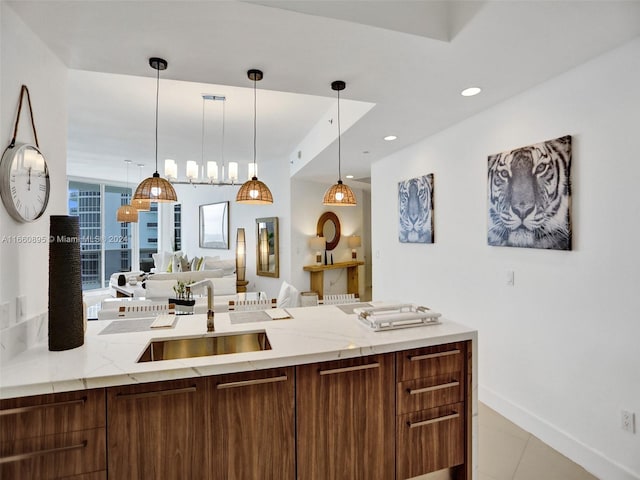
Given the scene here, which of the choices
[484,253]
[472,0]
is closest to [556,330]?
[484,253]

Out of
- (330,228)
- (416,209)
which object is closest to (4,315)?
(416,209)

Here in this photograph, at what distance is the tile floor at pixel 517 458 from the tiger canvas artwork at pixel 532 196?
1403mm

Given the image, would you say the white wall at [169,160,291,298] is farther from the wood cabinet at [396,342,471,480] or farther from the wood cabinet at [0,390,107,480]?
the wood cabinet at [0,390,107,480]

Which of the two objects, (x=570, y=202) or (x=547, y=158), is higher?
(x=547, y=158)

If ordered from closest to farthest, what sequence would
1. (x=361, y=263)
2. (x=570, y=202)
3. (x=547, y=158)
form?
(x=570, y=202) → (x=547, y=158) → (x=361, y=263)

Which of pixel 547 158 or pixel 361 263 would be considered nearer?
pixel 547 158

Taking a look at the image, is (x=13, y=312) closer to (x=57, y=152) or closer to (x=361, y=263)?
(x=57, y=152)

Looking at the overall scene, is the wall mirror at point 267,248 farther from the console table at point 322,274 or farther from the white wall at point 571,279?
the white wall at point 571,279

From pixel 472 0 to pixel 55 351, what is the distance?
2.64 meters

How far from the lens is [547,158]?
2.33m

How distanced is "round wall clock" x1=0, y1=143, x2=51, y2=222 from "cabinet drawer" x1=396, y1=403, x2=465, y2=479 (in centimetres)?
210

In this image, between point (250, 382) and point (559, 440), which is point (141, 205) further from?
point (559, 440)

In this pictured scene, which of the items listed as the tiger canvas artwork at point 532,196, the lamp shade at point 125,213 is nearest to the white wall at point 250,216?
the lamp shade at point 125,213

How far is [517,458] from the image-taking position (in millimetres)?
2227
